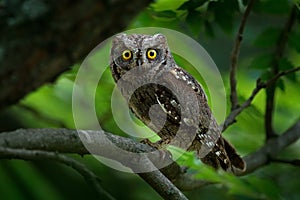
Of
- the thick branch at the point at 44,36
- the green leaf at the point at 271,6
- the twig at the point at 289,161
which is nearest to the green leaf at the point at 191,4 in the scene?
the green leaf at the point at 271,6

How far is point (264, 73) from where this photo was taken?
315 centimetres

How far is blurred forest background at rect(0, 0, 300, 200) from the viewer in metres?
1.33

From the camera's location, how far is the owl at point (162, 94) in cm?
321

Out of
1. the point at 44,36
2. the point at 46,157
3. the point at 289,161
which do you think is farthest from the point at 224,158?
the point at 44,36

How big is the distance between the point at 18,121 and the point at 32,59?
2.37 metres

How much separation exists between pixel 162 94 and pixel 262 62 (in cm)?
51

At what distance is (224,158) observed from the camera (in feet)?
9.87

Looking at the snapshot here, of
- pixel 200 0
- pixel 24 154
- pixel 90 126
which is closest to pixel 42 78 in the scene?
pixel 24 154

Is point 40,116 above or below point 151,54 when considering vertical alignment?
below

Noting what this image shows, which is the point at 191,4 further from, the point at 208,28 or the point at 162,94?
the point at 162,94

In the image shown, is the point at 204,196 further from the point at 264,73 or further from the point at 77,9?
the point at 77,9

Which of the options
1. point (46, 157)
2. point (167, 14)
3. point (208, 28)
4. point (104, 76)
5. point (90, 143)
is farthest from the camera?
point (104, 76)

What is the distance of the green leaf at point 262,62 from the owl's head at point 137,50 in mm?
466

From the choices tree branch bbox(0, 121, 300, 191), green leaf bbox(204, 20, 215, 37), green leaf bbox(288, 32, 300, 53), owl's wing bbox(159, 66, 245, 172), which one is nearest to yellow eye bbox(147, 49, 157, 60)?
owl's wing bbox(159, 66, 245, 172)
